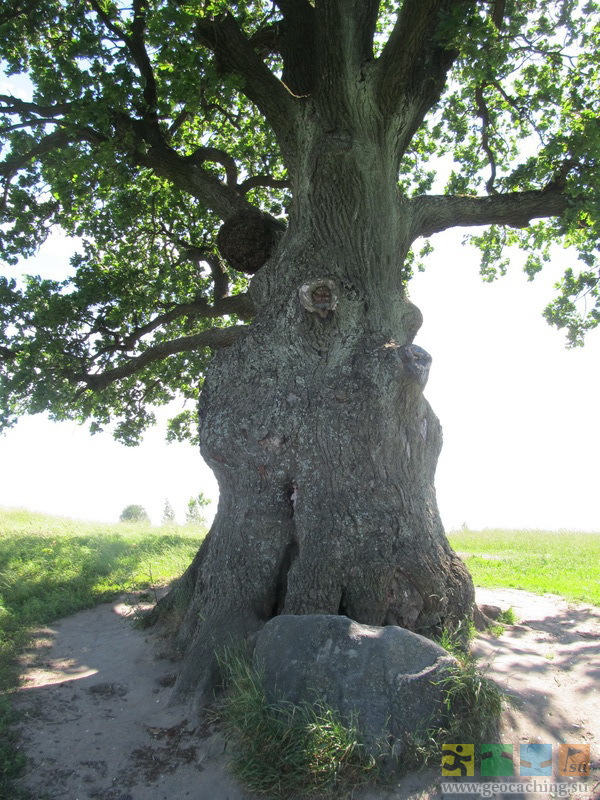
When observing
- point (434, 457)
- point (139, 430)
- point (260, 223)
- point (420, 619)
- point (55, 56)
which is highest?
point (55, 56)

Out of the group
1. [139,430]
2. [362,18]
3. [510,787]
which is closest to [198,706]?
[510,787]

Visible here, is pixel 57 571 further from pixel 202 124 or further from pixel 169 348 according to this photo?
pixel 202 124

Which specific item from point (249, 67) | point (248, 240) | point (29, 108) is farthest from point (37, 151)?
point (248, 240)

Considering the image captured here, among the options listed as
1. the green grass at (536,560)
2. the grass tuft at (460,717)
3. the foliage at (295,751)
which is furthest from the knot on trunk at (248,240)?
the green grass at (536,560)

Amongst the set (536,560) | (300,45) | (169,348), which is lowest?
(536,560)

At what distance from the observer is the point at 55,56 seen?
7.39 meters

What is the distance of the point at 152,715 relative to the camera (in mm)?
4766

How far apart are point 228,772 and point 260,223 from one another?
229 inches

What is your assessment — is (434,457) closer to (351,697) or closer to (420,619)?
(420,619)

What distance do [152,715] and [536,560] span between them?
8763 mm

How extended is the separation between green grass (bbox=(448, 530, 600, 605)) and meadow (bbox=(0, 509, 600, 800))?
0.06ft

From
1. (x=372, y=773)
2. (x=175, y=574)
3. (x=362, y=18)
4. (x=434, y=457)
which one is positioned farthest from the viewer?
(x=175, y=574)

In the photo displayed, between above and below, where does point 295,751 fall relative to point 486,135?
below

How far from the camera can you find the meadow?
6469 mm
